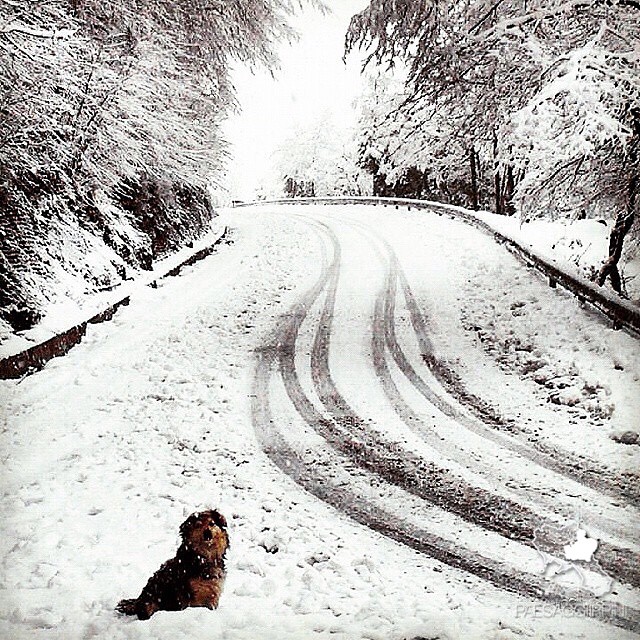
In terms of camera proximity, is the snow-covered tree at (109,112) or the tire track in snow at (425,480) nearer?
the tire track in snow at (425,480)

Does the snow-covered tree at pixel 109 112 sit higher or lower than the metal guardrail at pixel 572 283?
higher

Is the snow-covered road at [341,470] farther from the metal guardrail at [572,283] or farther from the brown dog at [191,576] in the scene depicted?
the metal guardrail at [572,283]

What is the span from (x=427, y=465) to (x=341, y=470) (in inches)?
33.3

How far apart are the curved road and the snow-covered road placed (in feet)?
0.08

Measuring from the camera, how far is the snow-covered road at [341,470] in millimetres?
3236

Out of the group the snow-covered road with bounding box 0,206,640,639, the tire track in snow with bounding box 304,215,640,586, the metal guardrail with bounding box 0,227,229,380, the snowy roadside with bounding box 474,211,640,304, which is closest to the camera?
the snow-covered road with bounding box 0,206,640,639

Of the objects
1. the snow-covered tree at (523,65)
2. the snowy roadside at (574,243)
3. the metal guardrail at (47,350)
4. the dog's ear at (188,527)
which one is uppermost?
the snow-covered tree at (523,65)

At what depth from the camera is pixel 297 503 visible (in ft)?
16.4

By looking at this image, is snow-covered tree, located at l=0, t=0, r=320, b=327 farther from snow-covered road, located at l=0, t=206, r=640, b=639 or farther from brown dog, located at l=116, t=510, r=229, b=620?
brown dog, located at l=116, t=510, r=229, b=620

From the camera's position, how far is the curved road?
12.8ft

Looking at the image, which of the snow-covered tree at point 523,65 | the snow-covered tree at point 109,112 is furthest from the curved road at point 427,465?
the snow-covered tree at point 109,112

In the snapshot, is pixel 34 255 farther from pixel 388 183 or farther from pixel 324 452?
pixel 388 183

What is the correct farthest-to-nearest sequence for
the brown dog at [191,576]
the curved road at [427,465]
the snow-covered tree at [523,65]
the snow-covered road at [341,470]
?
the snow-covered tree at [523,65] < the curved road at [427,465] < the snow-covered road at [341,470] < the brown dog at [191,576]

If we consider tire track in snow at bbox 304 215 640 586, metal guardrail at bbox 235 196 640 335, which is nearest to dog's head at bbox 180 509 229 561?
tire track in snow at bbox 304 215 640 586
